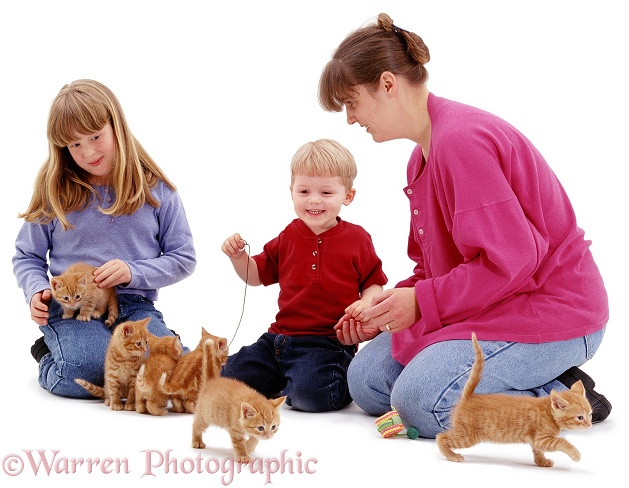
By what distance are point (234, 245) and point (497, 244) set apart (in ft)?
3.54

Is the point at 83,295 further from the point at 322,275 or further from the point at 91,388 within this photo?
the point at 322,275

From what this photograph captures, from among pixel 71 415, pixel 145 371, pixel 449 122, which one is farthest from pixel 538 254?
pixel 71 415

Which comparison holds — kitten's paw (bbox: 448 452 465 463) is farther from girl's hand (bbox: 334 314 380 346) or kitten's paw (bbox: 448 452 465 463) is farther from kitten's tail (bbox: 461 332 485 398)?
girl's hand (bbox: 334 314 380 346)

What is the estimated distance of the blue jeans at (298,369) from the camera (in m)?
2.92

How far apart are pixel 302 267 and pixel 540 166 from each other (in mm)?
956

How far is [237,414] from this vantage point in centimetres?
221

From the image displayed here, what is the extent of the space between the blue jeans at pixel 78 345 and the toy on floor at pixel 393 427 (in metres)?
1.05

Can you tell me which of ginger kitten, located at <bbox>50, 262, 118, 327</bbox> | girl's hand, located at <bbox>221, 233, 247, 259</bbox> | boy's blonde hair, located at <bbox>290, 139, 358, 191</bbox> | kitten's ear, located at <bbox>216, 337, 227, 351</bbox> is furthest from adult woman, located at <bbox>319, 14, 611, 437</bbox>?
ginger kitten, located at <bbox>50, 262, 118, 327</bbox>

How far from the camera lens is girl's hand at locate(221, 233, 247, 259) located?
3113 millimetres

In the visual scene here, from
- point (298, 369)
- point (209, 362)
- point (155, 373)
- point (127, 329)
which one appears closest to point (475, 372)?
point (209, 362)

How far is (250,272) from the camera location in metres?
3.21

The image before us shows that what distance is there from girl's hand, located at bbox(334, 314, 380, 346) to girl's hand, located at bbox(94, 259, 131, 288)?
83 cm

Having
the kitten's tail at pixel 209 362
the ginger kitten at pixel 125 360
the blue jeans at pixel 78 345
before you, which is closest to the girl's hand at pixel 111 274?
the blue jeans at pixel 78 345

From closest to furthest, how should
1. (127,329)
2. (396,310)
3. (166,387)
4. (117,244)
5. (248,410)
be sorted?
(248,410)
(396,310)
(166,387)
(127,329)
(117,244)
